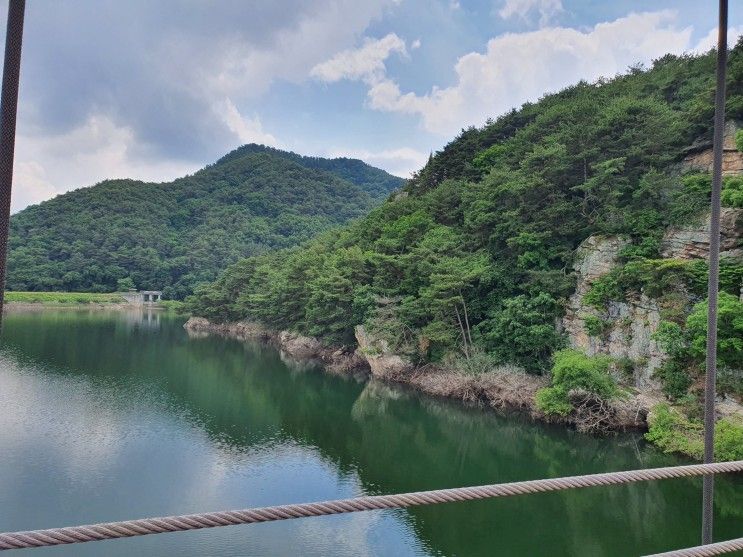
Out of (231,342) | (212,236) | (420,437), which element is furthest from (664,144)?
(212,236)

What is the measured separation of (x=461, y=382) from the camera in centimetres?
1786

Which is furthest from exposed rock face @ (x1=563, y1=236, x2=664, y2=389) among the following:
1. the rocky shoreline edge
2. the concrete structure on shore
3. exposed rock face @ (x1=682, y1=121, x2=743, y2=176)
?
the concrete structure on shore

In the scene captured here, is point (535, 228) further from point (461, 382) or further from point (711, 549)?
point (711, 549)

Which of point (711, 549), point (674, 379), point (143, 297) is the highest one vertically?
point (711, 549)

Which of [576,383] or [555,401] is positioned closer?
[576,383]

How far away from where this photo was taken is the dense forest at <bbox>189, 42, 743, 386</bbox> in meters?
15.7

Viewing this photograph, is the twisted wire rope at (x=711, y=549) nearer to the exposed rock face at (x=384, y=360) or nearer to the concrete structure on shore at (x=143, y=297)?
the exposed rock face at (x=384, y=360)

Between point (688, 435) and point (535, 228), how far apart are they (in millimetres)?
9006

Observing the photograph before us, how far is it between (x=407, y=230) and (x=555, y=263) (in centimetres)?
808

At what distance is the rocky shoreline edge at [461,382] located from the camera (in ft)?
45.3

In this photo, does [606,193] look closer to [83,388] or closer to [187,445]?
[187,445]

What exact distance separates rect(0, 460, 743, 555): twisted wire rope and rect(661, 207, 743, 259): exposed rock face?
1387 cm

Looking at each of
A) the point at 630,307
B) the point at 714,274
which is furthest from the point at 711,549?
the point at 630,307

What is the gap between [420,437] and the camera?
48.4ft
